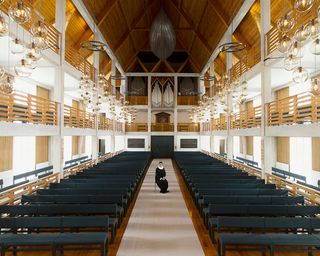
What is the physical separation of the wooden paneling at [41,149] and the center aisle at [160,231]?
9498mm

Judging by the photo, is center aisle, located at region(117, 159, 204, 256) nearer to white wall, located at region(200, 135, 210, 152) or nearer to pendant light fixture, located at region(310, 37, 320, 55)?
pendant light fixture, located at region(310, 37, 320, 55)

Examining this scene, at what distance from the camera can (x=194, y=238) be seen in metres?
7.06

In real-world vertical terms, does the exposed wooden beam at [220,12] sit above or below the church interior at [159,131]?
above

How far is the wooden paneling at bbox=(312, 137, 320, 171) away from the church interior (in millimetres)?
108

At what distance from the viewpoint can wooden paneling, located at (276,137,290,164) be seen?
56.5ft

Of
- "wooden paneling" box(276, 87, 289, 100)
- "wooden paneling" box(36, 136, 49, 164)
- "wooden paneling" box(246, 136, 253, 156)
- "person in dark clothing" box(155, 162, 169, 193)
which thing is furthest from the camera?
"wooden paneling" box(246, 136, 253, 156)

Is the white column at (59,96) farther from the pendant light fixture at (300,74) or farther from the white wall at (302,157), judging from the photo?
the white wall at (302,157)

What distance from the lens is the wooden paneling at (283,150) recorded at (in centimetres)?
1722

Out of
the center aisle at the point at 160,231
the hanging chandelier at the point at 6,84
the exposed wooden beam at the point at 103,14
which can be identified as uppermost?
the exposed wooden beam at the point at 103,14

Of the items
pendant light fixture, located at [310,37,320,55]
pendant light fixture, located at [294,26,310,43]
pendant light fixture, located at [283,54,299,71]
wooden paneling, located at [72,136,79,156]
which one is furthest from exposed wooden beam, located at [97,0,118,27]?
pendant light fixture, located at [310,37,320,55]

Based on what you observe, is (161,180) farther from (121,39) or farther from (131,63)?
(131,63)

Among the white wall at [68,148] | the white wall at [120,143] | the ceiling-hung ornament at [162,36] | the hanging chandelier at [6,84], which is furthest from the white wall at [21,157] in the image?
the white wall at [120,143]

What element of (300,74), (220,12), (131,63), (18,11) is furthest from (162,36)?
(131,63)

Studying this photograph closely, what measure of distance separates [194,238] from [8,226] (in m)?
4.56
